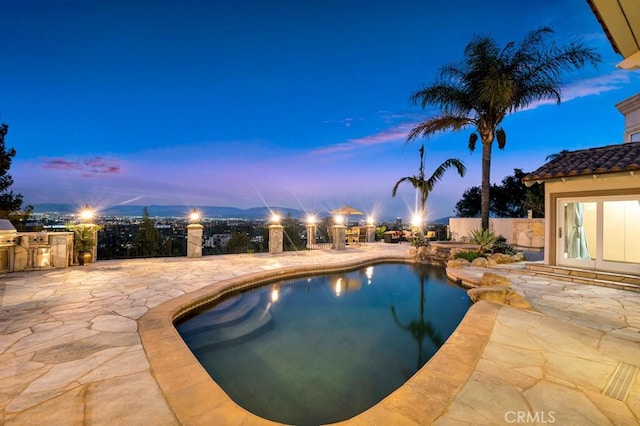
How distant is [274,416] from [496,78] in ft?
37.3

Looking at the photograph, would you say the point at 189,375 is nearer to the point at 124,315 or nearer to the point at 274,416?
the point at 274,416

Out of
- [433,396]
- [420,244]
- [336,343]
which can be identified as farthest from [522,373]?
[420,244]

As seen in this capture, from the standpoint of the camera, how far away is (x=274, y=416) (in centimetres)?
236

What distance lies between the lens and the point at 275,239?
10.8 m

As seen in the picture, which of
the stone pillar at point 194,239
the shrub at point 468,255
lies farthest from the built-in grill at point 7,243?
the shrub at point 468,255

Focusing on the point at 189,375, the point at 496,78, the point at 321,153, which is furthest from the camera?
the point at 321,153

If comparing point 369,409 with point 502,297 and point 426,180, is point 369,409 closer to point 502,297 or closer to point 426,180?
point 502,297

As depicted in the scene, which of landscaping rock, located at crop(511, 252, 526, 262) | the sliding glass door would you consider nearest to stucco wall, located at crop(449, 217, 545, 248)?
the sliding glass door

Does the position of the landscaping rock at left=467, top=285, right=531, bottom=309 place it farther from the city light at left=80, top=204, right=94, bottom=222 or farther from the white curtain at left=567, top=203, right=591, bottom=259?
the city light at left=80, top=204, right=94, bottom=222

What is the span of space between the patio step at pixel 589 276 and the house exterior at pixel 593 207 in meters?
0.33

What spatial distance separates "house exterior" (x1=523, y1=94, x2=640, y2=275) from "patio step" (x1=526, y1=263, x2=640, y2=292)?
12.9 inches

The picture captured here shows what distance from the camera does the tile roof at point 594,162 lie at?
6.07 meters

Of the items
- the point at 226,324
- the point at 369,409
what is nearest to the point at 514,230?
the point at 226,324

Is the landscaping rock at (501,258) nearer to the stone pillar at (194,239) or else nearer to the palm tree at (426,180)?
the palm tree at (426,180)
